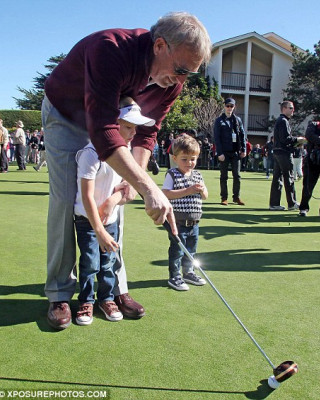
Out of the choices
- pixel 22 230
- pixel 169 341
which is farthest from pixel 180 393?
pixel 22 230

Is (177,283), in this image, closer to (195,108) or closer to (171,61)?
(171,61)

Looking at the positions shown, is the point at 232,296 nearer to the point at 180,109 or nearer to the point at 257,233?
the point at 257,233

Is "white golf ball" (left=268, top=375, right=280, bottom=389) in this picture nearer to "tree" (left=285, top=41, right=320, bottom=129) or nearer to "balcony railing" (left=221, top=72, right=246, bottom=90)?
"tree" (left=285, top=41, right=320, bottom=129)

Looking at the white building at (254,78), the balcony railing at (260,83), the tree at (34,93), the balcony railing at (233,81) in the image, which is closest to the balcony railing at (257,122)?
the white building at (254,78)

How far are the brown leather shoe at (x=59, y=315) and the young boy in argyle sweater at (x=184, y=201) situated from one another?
3.42 feet

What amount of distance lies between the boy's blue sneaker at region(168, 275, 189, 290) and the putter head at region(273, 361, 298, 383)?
145 cm

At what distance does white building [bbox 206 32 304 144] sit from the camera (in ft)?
120

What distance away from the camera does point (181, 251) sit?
371 cm

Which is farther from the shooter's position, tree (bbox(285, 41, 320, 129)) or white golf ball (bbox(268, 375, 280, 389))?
tree (bbox(285, 41, 320, 129))

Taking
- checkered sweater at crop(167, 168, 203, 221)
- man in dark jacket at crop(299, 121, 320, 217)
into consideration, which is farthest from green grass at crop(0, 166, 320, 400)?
man in dark jacket at crop(299, 121, 320, 217)

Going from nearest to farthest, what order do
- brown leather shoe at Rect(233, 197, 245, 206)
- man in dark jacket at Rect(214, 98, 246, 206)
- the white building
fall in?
man in dark jacket at Rect(214, 98, 246, 206)
brown leather shoe at Rect(233, 197, 245, 206)
the white building

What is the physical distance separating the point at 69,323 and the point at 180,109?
95.6 feet

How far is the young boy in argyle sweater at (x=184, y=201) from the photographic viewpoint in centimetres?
368

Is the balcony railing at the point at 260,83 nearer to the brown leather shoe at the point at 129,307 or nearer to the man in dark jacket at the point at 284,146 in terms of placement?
the man in dark jacket at the point at 284,146
